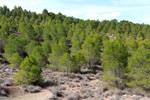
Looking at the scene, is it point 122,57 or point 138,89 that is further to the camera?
point 122,57

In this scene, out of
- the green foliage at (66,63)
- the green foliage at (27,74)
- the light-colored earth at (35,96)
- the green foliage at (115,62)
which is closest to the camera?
the light-colored earth at (35,96)

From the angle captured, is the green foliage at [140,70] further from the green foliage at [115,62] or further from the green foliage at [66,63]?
the green foliage at [66,63]

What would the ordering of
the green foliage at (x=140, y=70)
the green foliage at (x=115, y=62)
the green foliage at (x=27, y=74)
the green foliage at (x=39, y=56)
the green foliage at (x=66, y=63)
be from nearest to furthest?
the green foliage at (x=140, y=70) → the green foliage at (x=27, y=74) → the green foliage at (x=115, y=62) → the green foliage at (x=66, y=63) → the green foliage at (x=39, y=56)

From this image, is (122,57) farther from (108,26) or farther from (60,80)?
(108,26)

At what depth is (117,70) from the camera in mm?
22625

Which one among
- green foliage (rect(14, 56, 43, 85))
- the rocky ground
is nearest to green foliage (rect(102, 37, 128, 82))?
the rocky ground

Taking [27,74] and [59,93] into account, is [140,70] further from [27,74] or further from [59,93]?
[27,74]

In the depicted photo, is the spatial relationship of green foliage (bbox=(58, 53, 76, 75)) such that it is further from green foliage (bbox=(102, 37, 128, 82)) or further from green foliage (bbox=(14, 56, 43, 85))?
green foliage (bbox=(102, 37, 128, 82))

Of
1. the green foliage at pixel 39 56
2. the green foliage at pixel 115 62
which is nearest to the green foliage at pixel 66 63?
the green foliage at pixel 39 56

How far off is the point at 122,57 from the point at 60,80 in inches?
495

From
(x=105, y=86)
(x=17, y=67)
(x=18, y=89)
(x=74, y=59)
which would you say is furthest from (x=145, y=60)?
(x=17, y=67)

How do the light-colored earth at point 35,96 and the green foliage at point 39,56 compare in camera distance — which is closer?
the light-colored earth at point 35,96

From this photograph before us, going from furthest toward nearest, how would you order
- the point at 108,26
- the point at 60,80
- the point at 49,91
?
the point at 108,26
the point at 60,80
the point at 49,91

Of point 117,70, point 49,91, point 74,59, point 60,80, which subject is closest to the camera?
point 49,91
